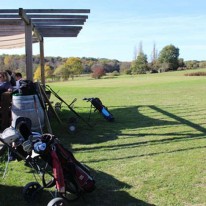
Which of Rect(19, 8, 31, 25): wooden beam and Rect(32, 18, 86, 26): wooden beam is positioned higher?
Rect(32, 18, 86, 26): wooden beam

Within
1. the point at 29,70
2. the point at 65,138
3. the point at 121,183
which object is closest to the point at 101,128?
the point at 65,138

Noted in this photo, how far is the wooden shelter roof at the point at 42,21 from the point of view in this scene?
8695 mm

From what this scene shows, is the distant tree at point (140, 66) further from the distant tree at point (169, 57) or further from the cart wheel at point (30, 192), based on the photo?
the cart wheel at point (30, 192)

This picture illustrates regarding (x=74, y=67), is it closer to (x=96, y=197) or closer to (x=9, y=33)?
(x=9, y=33)

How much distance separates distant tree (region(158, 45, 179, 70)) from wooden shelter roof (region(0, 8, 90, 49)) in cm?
5056

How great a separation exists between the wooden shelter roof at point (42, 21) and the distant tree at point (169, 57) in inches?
1991

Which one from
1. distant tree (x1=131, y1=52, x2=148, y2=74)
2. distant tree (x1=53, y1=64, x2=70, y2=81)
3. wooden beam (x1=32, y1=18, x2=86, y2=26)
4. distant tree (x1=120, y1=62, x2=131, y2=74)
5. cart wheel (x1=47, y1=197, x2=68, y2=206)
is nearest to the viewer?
cart wheel (x1=47, y1=197, x2=68, y2=206)

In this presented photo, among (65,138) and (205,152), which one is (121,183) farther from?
(65,138)

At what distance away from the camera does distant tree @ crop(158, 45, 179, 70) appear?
205ft

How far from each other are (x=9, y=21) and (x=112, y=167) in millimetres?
5332

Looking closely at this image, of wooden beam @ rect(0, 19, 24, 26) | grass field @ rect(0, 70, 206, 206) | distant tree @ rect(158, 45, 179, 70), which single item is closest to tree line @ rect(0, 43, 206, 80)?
distant tree @ rect(158, 45, 179, 70)

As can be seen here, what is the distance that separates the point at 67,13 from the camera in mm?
9094

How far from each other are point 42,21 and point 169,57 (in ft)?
185

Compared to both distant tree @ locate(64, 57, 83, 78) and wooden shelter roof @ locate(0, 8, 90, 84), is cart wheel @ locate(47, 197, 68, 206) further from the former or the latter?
distant tree @ locate(64, 57, 83, 78)
